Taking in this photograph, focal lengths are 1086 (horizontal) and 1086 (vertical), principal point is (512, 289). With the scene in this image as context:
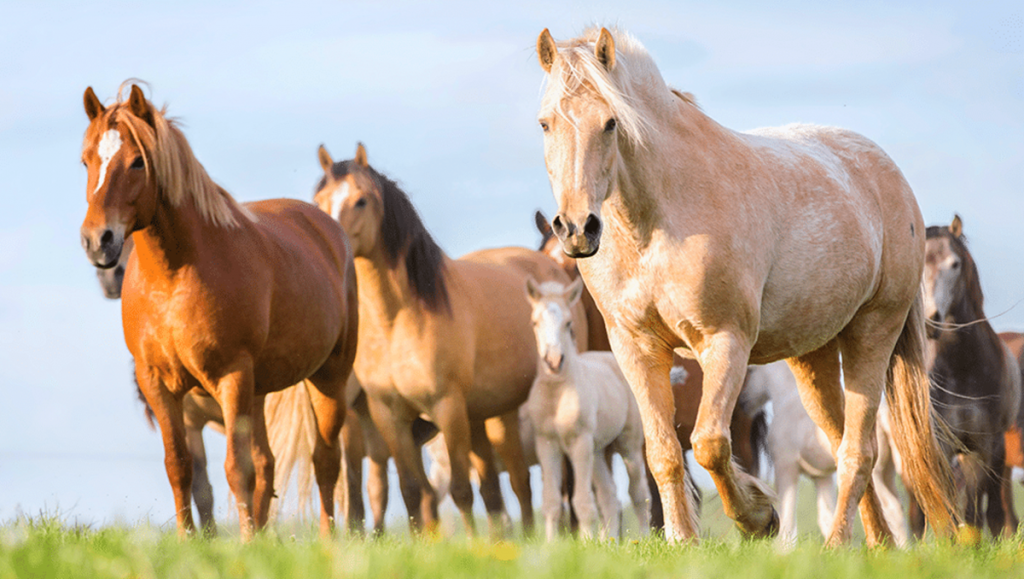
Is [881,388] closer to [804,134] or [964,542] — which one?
[964,542]

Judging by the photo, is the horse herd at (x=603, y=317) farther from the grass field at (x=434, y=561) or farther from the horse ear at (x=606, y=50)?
the grass field at (x=434, y=561)

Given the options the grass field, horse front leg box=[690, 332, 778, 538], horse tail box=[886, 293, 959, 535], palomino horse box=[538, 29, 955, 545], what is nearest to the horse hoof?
palomino horse box=[538, 29, 955, 545]

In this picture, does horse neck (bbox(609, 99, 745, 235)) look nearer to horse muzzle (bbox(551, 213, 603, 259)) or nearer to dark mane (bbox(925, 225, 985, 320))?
horse muzzle (bbox(551, 213, 603, 259))

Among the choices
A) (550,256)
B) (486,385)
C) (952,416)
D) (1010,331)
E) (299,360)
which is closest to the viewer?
(299,360)

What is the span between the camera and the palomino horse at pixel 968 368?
897cm

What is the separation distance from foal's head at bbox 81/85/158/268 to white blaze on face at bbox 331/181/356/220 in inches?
124

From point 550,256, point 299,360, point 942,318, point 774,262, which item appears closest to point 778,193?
point 774,262

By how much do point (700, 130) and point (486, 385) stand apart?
4.83m

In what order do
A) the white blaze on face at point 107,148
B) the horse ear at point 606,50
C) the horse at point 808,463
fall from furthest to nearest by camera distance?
the horse at point 808,463
the white blaze on face at point 107,148
the horse ear at point 606,50

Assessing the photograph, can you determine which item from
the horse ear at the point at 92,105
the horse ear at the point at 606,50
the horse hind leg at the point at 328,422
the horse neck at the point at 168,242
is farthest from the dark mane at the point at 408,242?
the horse ear at the point at 606,50

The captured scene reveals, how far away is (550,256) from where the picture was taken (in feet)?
39.6

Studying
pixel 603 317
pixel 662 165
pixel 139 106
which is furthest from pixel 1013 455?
pixel 139 106

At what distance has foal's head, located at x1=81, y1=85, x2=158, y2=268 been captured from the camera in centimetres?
556

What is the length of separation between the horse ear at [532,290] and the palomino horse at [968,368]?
10.5 ft
